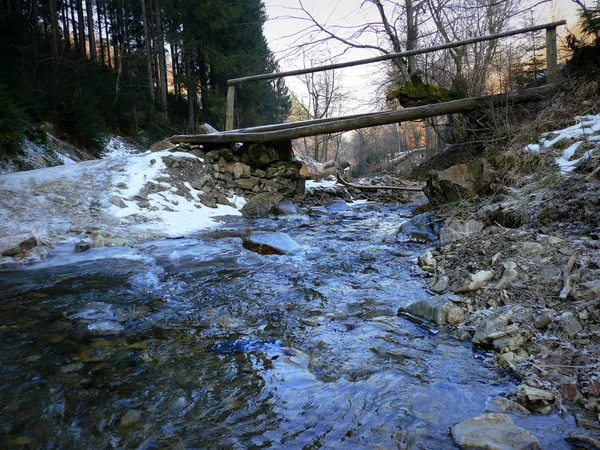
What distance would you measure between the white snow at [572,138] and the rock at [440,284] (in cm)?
197

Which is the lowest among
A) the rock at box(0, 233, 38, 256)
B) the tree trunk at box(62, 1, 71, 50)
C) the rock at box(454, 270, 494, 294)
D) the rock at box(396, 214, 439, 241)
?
the rock at box(454, 270, 494, 294)

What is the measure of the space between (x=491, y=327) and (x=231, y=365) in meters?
1.36

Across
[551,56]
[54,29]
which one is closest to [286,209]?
[551,56]

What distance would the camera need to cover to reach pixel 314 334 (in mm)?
2186

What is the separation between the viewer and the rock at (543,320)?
1.84m

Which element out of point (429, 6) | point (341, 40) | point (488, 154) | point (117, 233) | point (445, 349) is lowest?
point (445, 349)

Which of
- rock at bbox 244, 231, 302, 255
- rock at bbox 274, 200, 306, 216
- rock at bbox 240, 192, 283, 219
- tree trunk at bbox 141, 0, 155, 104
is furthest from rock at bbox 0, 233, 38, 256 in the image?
tree trunk at bbox 141, 0, 155, 104

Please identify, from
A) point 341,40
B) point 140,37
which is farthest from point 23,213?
point 140,37

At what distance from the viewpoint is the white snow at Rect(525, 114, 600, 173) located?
149 inches

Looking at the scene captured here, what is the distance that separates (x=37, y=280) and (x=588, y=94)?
6.76 metres

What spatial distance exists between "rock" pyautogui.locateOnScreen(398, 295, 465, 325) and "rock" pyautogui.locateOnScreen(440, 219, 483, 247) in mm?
1559

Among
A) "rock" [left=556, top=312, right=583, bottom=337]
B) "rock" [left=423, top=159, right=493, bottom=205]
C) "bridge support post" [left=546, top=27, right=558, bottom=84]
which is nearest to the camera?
"rock" [left=556, top=312, right=583, bottom=337]

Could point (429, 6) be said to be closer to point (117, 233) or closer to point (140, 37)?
point (117, 233)

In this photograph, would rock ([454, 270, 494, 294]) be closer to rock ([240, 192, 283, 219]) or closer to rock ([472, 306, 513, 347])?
rock ([472, 306, 513, 347])
